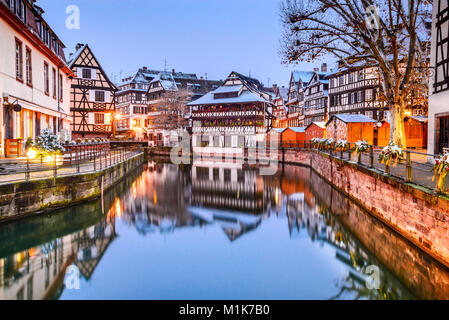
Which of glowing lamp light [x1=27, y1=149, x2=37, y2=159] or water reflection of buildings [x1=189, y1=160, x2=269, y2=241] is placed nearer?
water reflection of buildings [x1=189, y1=160, x2=269, y2=241]

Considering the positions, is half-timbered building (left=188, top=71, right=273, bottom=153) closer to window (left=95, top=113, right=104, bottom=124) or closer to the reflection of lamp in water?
window (left=95, top=113, right=104, bottom=124)

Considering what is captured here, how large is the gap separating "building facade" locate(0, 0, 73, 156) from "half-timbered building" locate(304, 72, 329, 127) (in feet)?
105

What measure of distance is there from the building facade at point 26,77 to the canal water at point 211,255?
544 centimetres

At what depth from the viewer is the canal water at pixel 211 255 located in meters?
7.43

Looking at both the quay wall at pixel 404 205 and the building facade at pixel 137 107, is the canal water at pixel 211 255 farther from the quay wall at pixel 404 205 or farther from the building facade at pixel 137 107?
the building facade at pixel 137 107

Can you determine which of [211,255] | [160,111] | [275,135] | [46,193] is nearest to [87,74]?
[160,111]

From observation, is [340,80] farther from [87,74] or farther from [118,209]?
[118,209]

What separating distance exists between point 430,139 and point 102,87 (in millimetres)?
37526

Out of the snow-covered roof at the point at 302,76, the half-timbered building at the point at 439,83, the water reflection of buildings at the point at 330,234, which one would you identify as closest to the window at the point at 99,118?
the water reflection of buildings at the point at 330,234

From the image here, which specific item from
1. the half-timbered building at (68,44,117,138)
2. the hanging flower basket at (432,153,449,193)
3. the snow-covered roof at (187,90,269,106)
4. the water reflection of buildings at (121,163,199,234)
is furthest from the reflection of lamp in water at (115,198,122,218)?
the snow-covered roof at (187,90,269,106)

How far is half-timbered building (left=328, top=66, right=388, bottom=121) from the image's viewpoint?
1463 inches

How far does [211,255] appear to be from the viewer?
32.3 feet

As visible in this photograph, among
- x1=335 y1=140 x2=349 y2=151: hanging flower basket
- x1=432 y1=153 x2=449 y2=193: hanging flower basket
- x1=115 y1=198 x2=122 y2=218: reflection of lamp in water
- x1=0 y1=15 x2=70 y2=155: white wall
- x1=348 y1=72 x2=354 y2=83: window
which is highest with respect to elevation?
x1=348 y1=72 x2=354 y2=83: window

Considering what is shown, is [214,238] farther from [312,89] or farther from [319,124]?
[312,89]
